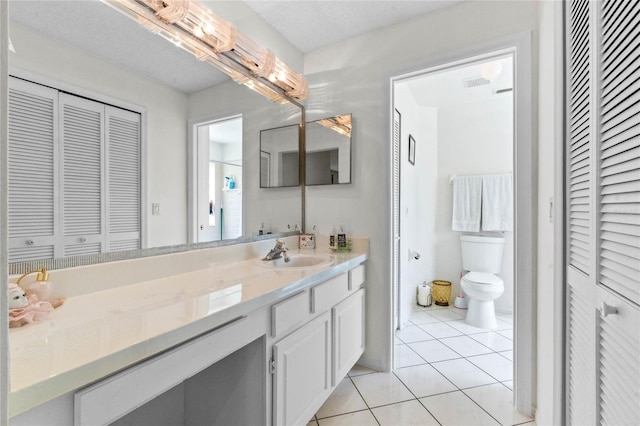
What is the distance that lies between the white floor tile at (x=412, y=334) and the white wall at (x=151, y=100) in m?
2.05

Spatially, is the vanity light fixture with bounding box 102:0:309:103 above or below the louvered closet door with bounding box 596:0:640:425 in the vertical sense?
above

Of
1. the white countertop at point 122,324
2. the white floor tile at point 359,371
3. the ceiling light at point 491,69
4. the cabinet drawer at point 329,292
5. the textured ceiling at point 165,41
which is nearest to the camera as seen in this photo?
the white countertop at point 122,324

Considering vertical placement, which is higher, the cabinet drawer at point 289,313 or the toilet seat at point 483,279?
the cabinet drawer at point 289,313

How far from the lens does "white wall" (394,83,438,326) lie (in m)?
2.73

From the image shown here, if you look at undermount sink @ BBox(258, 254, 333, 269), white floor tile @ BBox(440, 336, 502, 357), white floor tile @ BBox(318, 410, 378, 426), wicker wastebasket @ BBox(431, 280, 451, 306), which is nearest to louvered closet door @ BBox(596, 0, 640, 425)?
white floor tile @ BBox(318, 410, 378, 426)

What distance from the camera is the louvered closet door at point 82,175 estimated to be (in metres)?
1.01

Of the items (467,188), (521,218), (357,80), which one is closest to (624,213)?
(521,218)

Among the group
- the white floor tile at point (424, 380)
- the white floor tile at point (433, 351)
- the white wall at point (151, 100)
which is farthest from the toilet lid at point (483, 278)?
the white wall at point (151, 100)

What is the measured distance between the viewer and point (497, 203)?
3.18m

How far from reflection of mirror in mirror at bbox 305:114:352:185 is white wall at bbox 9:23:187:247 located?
1.04m

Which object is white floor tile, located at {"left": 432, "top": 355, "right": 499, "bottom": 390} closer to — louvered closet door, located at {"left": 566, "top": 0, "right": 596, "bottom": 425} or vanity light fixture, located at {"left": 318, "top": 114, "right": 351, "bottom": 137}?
louvered closet door, located at {"left": 566, "top": 0, "right": 596, "bottom": 425}

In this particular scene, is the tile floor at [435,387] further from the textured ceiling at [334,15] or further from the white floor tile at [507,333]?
the textured ceiling at [334,15]

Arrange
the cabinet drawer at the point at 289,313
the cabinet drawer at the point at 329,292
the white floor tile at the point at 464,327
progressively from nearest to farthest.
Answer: the cabinet drawer at the point at 289,313 < the cabinet drawer at the point at 329,292 < the white floor tile at the point at 464,327

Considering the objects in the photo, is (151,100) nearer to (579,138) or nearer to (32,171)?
(32,171)
